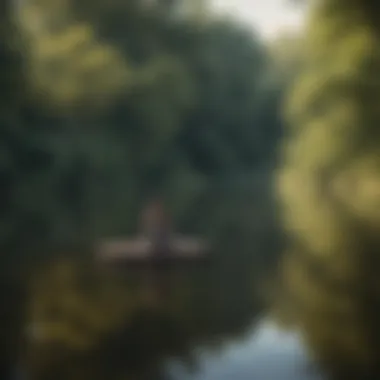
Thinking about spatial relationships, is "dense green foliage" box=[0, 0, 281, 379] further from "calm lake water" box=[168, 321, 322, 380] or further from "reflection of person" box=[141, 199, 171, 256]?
"calm lake water" box=[168, 321, 322, 380]

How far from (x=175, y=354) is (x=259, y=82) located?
806 mm

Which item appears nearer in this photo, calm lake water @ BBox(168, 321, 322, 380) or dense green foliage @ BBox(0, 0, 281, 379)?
calm lake water @ BBox(168, 321, 322, 380)

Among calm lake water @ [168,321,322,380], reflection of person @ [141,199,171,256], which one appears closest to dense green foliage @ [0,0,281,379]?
reflection of person @ [141,199,171,256]

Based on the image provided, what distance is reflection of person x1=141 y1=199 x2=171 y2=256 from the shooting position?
5.04 feet

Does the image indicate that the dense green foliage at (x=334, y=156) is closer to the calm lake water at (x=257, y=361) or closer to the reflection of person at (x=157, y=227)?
the calm lake water at (x=257, y=361)

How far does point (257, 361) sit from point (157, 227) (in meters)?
0.47

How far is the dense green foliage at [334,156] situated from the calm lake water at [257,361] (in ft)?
0.65

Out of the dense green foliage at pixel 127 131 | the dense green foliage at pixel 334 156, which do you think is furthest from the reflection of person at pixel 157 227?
the dense green foliage at pixel 334 156

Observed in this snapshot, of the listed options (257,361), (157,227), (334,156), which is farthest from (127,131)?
→ (257,361)

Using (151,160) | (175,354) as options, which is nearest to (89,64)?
(151,160)

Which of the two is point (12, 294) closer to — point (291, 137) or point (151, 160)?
point (151, 160)

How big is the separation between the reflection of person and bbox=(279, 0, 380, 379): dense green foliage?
1.00ft

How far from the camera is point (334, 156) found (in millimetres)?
1776

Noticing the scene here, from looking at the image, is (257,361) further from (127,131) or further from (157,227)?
(127,131)
